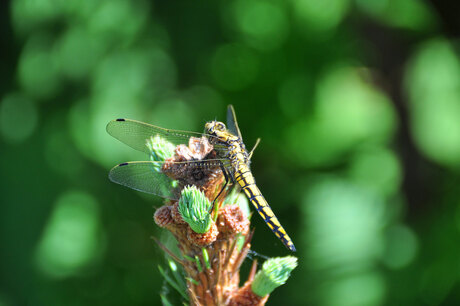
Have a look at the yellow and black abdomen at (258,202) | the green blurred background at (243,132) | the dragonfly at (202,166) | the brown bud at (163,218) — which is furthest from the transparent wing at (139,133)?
the green blurred background at (243,132)

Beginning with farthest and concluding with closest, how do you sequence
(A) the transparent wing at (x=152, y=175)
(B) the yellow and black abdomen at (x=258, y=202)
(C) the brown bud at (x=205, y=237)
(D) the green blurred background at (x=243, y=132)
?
1. (D) the green blurred background at (x=243, y=132)
2. (B) the yellow and black abdomen at (x=258, y=202)
3. (A) the transparent wing at (x=152, y=175)
4. (C) the brown bud at (x=205, y=237)

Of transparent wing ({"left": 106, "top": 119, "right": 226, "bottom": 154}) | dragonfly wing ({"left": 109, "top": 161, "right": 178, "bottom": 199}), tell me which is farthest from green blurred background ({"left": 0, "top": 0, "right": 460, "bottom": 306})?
dragonfly wing ({"left": 109, "top": 161, "right": 178, "bottom": 199})

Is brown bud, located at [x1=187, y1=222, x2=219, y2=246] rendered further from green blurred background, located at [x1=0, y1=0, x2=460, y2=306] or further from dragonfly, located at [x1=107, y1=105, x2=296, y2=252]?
green blurred background, located at [x1=0, y1=0, x2=460, y2=306]

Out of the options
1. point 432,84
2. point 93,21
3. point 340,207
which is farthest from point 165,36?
point 432,84

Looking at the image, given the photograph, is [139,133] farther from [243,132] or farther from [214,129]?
[243,132]

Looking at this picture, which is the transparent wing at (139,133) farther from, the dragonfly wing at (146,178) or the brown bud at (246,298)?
the brown bud at (246,298)

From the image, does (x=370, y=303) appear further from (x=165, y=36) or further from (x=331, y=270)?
(x=165, y=36)

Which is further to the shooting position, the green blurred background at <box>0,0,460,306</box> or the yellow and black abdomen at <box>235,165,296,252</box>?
the green blurred background at <box>0,0,460,306</box>
